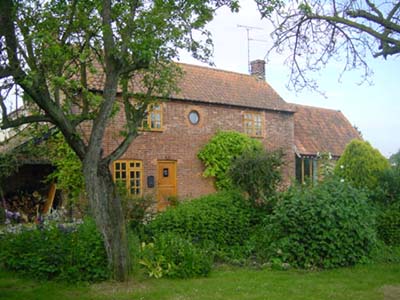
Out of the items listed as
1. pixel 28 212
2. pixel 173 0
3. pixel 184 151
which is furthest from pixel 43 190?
pixel 173 0

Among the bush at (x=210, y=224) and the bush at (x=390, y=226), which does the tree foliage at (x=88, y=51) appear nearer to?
the bush at (x=210, y=224)

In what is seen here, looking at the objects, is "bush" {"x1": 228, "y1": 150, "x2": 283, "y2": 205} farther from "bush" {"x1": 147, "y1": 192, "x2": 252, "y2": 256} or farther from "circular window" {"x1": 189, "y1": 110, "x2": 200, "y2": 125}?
"circular window" {"x1": 189, "y1": 110, "x2": 200, "y2": 125}

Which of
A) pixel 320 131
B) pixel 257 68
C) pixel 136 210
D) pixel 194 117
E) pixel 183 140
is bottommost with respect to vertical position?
pixel 136 210

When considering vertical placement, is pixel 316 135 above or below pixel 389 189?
above

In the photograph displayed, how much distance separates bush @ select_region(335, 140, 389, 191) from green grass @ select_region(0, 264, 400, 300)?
4.33 meters

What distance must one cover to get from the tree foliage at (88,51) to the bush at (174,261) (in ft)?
2.27

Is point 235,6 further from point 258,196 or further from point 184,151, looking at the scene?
point 184,151

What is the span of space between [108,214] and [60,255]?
1.26 meters

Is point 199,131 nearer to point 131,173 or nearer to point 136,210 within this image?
point 131,173

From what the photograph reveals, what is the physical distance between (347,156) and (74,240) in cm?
842

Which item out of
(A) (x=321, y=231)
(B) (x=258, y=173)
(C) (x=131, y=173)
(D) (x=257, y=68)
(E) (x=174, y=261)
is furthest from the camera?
(D) (x=257, y=68)

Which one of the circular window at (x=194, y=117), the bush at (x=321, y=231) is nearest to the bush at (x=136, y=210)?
the bush at (x=321, y=231)

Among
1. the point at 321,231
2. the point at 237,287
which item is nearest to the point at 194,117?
the point at 321,231

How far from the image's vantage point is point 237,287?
7.13 metres
